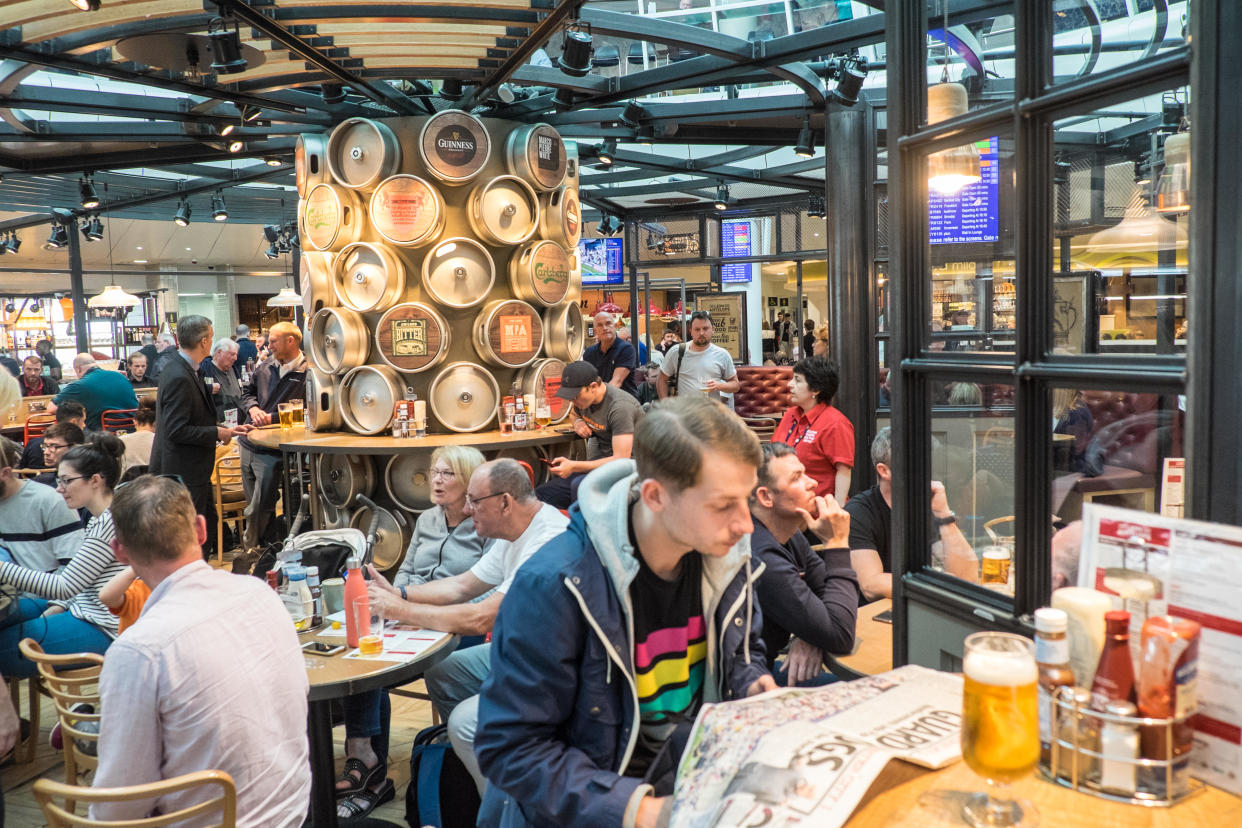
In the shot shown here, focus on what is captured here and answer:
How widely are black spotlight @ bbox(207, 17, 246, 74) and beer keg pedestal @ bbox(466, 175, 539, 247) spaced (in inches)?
76.2

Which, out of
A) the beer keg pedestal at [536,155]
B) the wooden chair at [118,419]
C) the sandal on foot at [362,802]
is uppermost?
the beer keg pedestal at [536,155]

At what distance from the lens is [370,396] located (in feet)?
20.6

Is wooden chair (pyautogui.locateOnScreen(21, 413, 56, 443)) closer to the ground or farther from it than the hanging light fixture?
closer to the ground

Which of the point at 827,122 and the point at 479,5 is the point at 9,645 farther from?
the point at 827,122

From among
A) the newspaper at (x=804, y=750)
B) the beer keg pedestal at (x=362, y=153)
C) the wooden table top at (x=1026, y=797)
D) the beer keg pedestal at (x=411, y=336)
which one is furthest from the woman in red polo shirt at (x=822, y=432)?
the wooden table top at (x=1026, y=797)

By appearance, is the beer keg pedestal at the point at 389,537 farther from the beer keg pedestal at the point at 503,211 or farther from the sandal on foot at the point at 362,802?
the sandal on foot at the point at 362,802

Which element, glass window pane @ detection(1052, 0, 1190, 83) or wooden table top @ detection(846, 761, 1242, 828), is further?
glass window pane @ detection(1052, 0, 1190, 83)

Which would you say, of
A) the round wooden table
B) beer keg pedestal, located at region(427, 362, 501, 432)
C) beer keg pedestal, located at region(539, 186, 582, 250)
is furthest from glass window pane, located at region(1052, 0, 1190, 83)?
beer keg pedestal, located at region(539, 186, 582, 250)

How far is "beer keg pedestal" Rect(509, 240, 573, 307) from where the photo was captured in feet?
21.2

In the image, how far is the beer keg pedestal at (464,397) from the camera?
248 inches

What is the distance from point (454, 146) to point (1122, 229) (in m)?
3.98

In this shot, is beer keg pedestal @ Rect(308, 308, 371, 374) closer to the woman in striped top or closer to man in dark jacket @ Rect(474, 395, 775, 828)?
the woman in striped top

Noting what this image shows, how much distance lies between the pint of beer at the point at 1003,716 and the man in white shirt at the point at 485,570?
2295 millimetres

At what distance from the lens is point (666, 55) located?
7.57 m
